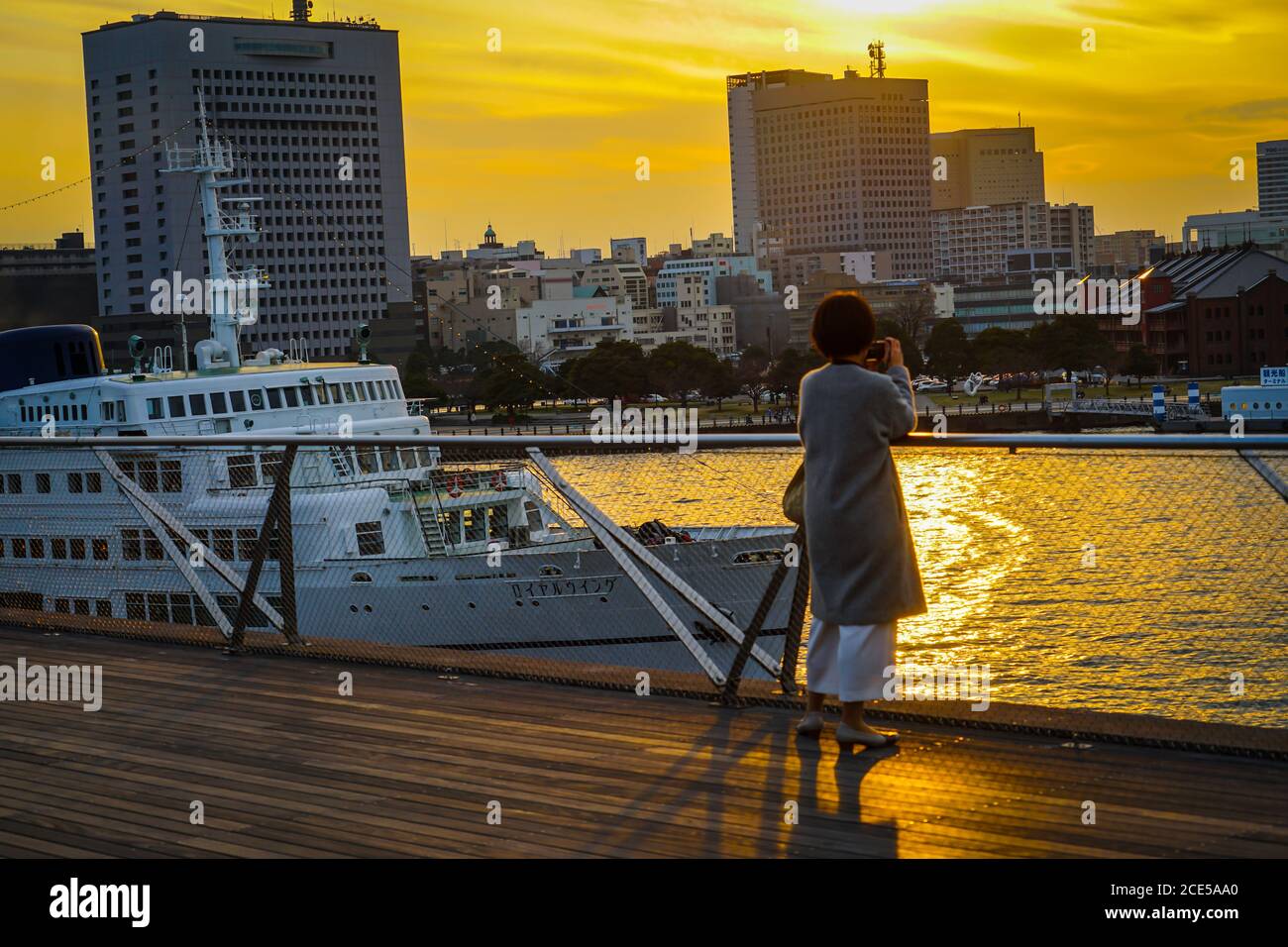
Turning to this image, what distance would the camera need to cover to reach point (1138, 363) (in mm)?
115438

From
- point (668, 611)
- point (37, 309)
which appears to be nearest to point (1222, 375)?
point (37, 309)

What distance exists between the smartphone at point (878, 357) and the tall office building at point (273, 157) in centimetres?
12985

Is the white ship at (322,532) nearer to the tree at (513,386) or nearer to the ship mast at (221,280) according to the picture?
the ship mast at (221,280)

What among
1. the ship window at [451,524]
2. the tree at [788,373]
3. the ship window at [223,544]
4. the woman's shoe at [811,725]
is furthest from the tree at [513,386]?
the woman's shoe at [811,725]

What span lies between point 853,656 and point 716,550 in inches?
245

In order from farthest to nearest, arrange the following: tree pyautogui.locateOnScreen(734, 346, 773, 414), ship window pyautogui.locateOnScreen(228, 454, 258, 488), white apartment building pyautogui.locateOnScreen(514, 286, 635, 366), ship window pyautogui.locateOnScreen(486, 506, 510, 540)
A: white apartment building pyautogui.locateOnScreen(514, 286, 635, 366) < tree pyautogui.locateOnScreen(734, 346, 773, 414) < ship window pyautogui.locateOnScreen(486, 506, 510, 540) < ship window pyautogui.locateOnScreen(228, 454, 258, 488)

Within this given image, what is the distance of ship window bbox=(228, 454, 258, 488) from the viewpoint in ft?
33.8

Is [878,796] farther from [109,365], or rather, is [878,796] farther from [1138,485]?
[109,365]

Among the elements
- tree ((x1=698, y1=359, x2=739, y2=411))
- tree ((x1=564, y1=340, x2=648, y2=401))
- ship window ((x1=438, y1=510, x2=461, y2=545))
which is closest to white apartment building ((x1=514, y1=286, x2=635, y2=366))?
tree ((x1=698, y1=359, x2=739, y2=411))

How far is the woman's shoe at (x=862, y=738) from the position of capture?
6.30 m

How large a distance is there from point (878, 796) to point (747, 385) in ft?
346

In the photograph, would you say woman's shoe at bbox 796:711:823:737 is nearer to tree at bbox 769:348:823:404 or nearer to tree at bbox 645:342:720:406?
tree at bbox 645:342:720:406

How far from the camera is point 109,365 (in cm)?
13350

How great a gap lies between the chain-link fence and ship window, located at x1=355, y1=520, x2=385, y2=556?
4.46 meters
